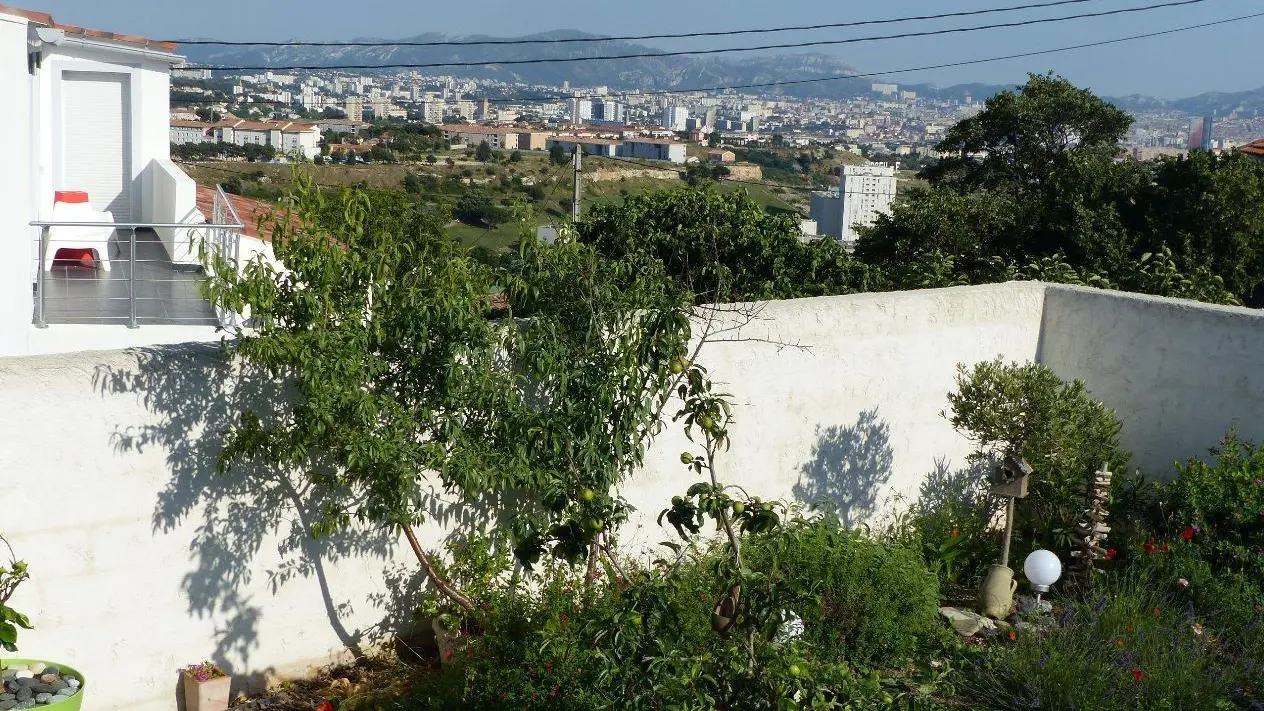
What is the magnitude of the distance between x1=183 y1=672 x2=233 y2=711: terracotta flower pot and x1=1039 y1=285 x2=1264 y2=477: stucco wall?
5.70m

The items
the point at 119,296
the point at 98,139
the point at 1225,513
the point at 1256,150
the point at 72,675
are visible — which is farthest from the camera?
the point at 1256,150

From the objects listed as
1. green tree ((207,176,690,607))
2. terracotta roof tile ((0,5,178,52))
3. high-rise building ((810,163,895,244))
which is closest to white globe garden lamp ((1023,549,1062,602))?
Result: green tree ((207,176,690,607))

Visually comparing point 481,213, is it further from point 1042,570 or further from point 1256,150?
point 1256,150

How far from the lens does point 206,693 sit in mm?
4992

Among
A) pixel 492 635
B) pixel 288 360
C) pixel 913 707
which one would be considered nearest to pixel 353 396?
pixel 288 360

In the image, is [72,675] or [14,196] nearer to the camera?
[72,675]

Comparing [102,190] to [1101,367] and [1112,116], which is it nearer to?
[1101,367]

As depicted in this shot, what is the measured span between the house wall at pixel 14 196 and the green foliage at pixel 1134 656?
6269 millimetres

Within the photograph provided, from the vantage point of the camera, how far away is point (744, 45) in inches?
1036

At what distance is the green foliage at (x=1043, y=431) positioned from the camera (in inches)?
269

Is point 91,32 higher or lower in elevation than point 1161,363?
higher

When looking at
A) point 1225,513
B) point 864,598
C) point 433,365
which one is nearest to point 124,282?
point 433,365

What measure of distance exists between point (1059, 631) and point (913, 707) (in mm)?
1185

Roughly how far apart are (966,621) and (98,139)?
32.0 feet
